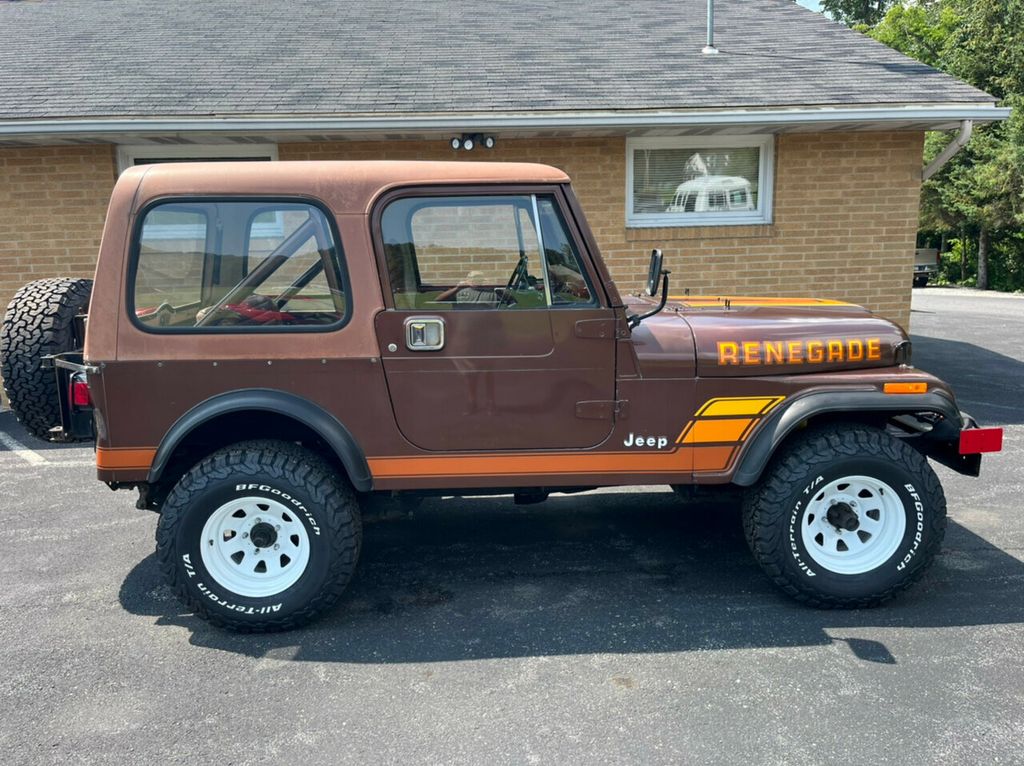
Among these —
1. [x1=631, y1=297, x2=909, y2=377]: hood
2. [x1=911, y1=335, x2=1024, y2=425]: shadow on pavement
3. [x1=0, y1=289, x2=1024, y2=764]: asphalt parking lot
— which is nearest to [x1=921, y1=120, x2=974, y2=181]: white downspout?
[x1=911, y1=335, x2=1024, y2=425]: shadow on pavement

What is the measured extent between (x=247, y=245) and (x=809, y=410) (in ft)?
8.66

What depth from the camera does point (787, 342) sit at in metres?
3.81

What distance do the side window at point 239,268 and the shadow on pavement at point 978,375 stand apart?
638 centimetres

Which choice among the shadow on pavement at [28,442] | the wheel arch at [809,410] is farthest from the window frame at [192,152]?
the wheel arch at [809,410]

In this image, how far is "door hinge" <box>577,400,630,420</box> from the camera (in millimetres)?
3676

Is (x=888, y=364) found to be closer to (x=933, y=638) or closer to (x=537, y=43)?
(x=933, y=638)

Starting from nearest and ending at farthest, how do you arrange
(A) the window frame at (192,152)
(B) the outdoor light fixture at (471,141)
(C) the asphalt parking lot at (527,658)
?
(C) the asphalt parking lot at (527,658) → (B) the outdoor light fixture at (471,141) → (A) the window frame at (192,152)

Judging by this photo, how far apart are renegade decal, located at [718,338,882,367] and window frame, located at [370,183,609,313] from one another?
2.17 feet

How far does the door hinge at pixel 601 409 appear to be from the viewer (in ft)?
12.1

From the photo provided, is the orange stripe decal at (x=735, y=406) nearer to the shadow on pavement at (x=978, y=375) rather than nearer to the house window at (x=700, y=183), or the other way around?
the shadow on pavement at (x=978, y=375)

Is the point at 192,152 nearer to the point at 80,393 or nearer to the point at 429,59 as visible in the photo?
the point at 429,59

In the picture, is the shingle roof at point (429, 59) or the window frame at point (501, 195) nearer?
the window frame at point (501, 195)

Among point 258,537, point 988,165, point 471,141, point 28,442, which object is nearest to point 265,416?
point 258,537

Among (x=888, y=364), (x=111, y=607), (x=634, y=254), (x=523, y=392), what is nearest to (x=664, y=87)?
(x=634, y=254)
